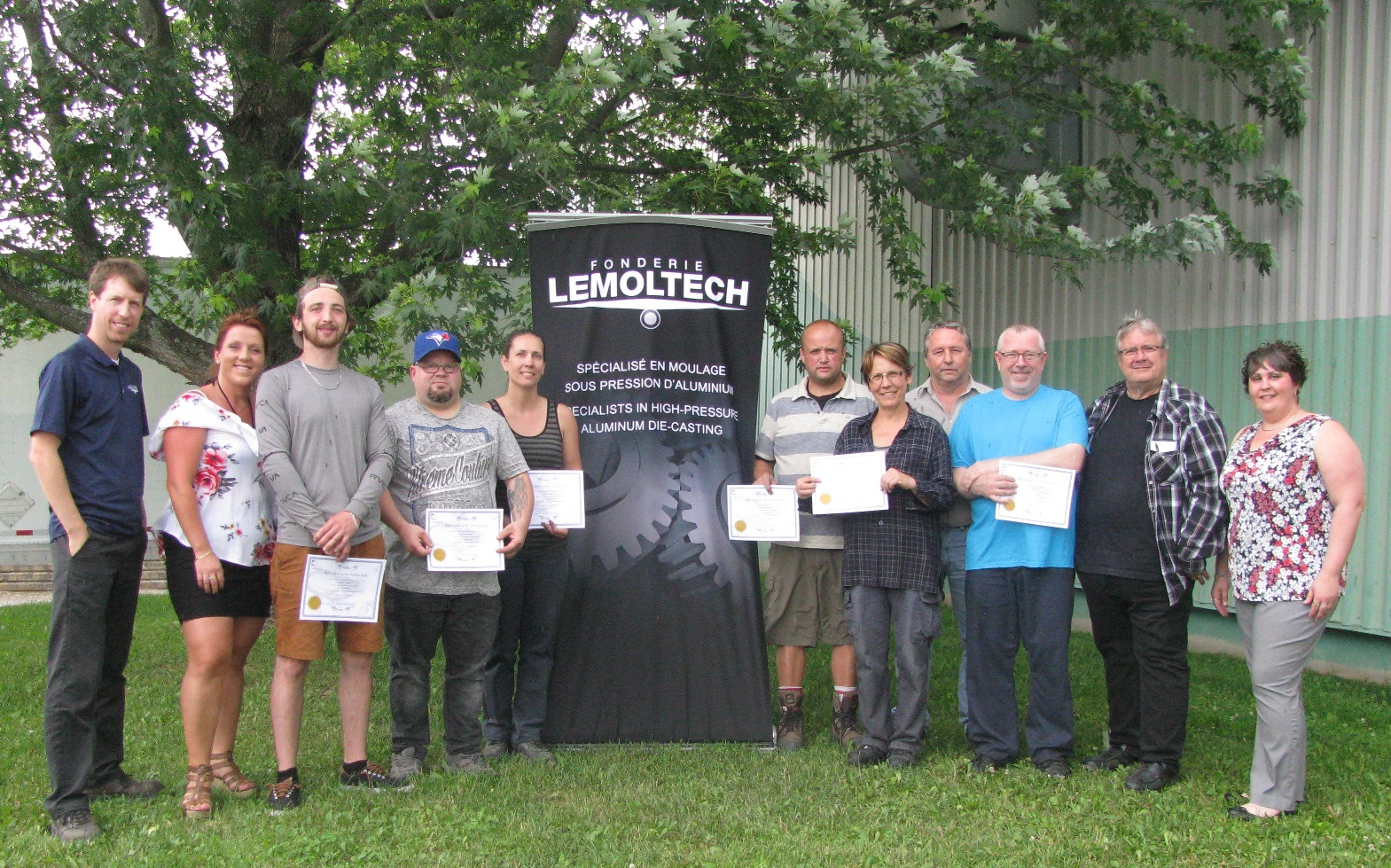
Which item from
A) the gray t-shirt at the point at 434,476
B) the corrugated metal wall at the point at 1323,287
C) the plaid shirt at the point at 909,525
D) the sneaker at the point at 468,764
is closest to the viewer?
the gray t-shirt at the point at 434,476

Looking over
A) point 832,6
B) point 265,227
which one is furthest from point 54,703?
point 832,6

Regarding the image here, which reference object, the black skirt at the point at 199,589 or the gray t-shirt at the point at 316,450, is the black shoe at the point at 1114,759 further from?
the black skirt at the point at 199,589

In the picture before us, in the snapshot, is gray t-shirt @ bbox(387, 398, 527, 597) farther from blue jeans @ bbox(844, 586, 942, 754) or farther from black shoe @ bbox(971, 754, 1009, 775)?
black shoe @ bbox(971, 754, 1009, 775)

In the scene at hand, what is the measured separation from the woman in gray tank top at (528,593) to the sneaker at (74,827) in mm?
1595

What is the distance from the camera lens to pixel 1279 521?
12.9 ft

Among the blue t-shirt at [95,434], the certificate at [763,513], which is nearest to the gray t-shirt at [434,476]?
the blue t-shirt at [95,434]

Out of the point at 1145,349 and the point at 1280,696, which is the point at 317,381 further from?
the point at 1280,696

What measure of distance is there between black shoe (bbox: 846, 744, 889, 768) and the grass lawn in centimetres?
7

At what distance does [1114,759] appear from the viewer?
4.61m

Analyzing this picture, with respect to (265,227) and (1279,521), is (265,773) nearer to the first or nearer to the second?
(265,227)

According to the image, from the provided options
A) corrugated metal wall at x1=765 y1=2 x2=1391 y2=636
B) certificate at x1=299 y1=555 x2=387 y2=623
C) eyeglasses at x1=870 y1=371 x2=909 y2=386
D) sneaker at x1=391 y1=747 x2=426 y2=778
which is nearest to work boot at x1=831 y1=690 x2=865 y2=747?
eyeglasses at x1=870 y1=371 x2=909 y2=386

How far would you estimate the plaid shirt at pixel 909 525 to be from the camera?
15.2 feet

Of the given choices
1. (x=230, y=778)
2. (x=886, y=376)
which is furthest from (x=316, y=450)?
(x=886, y=376)

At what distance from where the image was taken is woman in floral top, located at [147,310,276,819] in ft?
12.9
